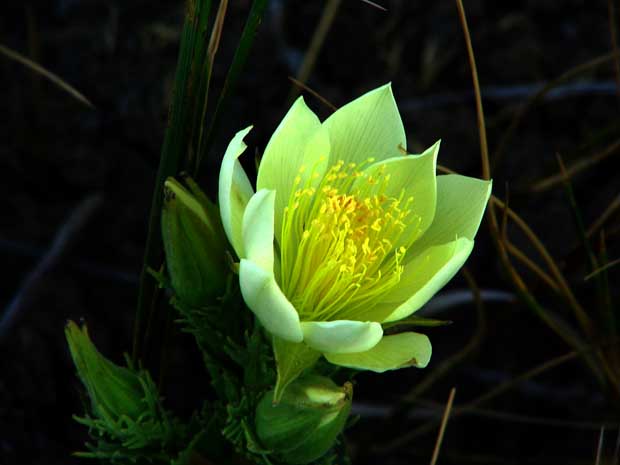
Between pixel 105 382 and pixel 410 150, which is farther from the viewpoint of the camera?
pixel 410 150

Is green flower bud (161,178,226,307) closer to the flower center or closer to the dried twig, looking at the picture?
the flower center

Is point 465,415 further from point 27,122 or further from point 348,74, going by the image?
point 27,122

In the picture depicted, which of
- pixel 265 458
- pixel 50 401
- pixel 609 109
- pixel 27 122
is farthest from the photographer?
Answer: pixel 609 109

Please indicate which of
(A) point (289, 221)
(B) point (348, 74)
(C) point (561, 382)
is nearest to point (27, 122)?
(B) point (348, 74)

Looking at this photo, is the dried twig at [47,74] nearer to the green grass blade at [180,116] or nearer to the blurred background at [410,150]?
the green grass blade at [180,116]

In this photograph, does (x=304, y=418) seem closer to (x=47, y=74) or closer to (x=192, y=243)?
(x=192, y=243)

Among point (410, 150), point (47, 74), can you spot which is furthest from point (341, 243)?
point (410, 150)
